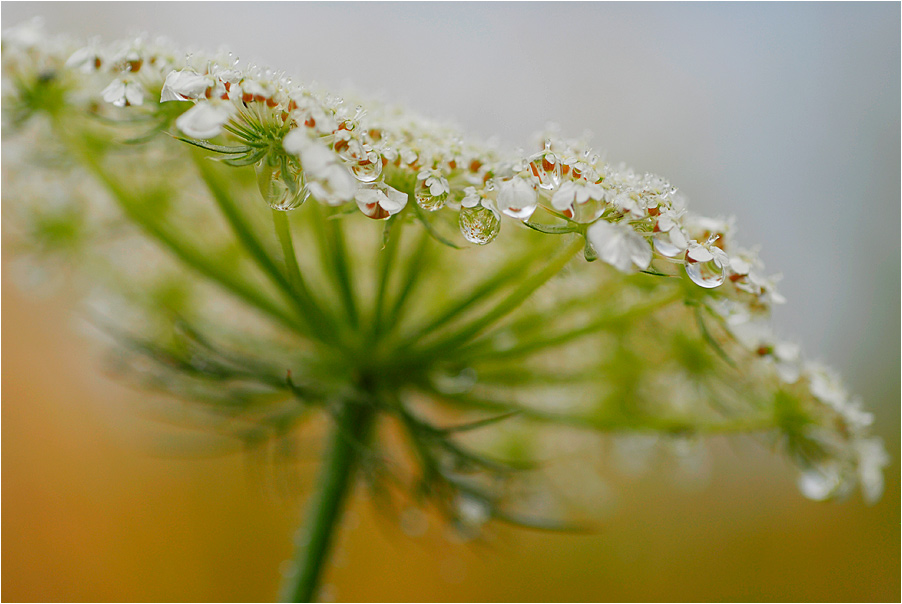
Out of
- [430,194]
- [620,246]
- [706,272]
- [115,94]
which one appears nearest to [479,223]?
[430,194]

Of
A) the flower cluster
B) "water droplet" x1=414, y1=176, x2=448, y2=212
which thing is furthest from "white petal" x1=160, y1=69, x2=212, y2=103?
"water droplet" x1=414, y1=176, x2=448, y2=212

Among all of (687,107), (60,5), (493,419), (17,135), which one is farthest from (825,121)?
(60,5)

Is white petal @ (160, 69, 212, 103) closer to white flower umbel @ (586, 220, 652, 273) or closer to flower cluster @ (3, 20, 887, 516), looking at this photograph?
flower cluster @ (3, 20, 887, 516)

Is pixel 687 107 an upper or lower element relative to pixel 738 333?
upper

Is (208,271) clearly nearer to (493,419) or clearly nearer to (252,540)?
(493,419)

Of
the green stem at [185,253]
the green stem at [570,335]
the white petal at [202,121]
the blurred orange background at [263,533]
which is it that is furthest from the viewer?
the blurred orange background at [263,533]

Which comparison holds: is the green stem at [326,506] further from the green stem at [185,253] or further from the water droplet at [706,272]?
the water droplet at [706,272]

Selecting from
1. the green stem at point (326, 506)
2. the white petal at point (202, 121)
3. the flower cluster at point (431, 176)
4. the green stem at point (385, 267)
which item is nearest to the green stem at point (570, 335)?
the flower cluster at point (431, 176)

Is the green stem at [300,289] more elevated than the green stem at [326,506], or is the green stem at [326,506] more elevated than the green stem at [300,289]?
the green stem at [300,289]
